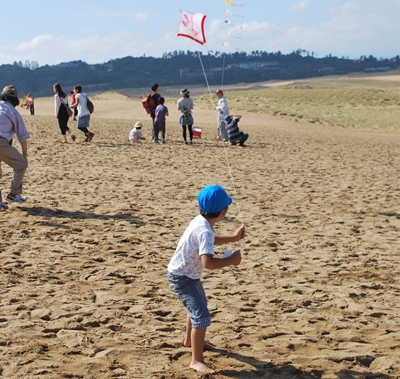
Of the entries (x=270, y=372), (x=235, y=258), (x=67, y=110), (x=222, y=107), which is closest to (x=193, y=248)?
(x=235, y=258)

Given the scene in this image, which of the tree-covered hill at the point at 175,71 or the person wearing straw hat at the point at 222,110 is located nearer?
the person wearing straw hat at the point at 222,110

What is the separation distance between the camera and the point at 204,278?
5.97 m

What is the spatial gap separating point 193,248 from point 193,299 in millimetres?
329

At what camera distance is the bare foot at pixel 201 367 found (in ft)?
12.7

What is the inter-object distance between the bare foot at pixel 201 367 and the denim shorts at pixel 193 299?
0.24m

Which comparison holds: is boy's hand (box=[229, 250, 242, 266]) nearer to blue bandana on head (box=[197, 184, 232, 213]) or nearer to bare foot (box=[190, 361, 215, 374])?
blue bandana on head (box=[197, 184, 232, 213])

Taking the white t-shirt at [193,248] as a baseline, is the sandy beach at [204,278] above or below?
below

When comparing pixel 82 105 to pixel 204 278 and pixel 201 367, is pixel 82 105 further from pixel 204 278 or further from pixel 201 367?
pixel 201 367

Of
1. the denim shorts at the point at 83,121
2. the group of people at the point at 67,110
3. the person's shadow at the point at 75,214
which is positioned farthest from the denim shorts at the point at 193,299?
the denim shorts at the point at 83,121

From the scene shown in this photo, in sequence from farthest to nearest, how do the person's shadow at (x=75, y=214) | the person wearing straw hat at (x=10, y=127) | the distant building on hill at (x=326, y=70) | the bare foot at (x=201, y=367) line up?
the distant building on hill at (x=326, y=70)
the person's shadow at (x=75, y=214)
the person wearing straw hat at (x=10, y=127)
the bare foot at (x=201, y=367)

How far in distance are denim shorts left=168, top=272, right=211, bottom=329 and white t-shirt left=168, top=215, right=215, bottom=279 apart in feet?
0.13

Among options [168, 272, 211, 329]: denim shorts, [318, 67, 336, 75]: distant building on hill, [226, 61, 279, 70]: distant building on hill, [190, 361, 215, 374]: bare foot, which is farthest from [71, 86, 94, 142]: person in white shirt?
[226, 61, 279, 70]: distant building on hill

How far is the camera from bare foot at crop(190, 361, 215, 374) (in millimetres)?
3867

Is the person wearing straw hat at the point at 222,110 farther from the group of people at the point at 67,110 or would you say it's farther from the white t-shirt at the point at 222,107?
the group of people at the point at 67,110
